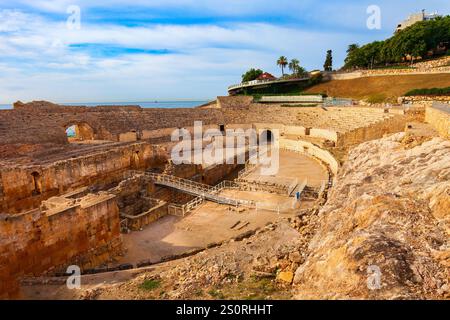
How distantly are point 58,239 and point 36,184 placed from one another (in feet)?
22.9

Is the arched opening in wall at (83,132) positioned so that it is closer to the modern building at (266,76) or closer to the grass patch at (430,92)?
the grass patch at (430,92)

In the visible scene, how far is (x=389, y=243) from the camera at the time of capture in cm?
586

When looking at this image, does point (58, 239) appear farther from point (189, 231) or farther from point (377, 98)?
point (377, 98)

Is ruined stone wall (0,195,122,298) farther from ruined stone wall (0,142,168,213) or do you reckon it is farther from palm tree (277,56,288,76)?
palm tree (277,56,288,76)

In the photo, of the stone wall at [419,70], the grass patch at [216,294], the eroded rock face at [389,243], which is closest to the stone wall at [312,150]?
the eroded rock face at [389,243]

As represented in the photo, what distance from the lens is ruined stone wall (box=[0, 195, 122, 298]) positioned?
9.32m

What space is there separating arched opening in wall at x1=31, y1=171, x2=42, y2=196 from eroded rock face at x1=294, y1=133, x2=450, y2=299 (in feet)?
47.0

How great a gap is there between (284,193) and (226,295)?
40.8ft

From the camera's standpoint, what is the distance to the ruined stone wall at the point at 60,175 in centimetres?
1527

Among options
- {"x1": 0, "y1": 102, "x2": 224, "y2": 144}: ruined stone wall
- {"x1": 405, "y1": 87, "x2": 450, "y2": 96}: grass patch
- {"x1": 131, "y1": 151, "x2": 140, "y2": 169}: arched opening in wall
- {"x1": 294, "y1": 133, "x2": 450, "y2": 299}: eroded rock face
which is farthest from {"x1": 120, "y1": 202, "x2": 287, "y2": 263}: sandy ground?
{"x1": 405, "y1": 87, "x2": 450, "y2": 96}: grass patch

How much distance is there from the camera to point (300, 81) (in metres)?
55.8

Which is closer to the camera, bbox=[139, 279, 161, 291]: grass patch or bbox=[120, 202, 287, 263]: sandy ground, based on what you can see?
bbox=[139, 279, 161, 291]: grass patch

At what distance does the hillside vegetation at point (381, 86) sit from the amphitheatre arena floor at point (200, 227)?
86.2 feet

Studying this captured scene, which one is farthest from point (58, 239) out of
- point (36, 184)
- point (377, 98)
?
point (377, 98)
